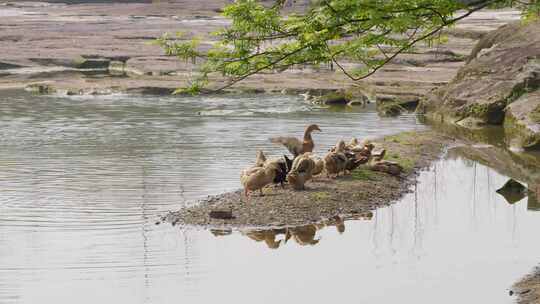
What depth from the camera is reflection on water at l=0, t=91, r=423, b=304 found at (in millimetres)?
13242

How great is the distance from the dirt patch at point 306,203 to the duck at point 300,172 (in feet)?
0.50

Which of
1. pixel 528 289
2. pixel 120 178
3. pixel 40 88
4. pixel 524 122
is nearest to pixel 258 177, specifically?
pixel 120 178

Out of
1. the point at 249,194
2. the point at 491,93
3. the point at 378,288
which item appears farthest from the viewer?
the point at 491,93

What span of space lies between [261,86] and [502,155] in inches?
590

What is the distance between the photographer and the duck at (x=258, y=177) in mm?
17078

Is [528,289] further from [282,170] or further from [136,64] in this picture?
[136,64]

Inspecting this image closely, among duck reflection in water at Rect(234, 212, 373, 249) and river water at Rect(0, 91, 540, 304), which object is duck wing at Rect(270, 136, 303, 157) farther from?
duck reflection in water at Rect(234, 212, 373, 249)

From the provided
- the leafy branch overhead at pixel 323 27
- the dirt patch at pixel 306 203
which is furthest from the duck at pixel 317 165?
the leafy branch overhead at pixel 323 27

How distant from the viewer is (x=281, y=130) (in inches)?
1079

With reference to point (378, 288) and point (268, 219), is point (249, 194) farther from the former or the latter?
point (378, 288)

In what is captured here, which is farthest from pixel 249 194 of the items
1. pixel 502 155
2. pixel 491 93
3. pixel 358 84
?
pixel 358 84

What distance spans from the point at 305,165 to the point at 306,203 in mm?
898

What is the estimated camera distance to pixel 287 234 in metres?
15.5

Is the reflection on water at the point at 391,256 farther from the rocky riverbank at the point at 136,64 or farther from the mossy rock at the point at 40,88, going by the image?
the mossy rock at the point at 40,88
